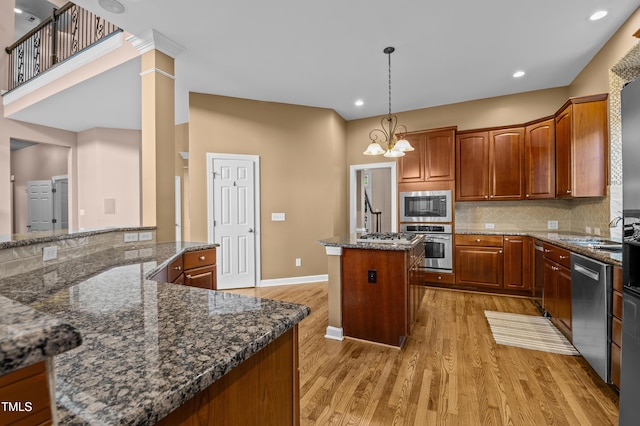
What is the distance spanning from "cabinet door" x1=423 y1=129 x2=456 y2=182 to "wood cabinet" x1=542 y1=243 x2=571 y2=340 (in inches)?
61.5

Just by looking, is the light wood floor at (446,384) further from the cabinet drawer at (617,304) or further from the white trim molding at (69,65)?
the white trim molding at (69,65)

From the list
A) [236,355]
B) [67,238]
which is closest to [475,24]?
[236,355]

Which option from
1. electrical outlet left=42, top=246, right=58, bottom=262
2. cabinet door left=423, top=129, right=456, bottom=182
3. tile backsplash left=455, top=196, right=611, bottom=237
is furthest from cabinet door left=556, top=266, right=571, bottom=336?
electrical outlet left=42, top=246, right=58, bottom=262

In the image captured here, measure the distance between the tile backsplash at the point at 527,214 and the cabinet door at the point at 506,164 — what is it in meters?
0.37

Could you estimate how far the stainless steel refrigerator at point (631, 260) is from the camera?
1.44 metres

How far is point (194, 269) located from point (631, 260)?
2.98 meters

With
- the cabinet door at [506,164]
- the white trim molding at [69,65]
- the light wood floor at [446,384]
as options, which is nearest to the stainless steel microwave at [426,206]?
the cabinet door at [506,164]

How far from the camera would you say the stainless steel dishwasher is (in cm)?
190

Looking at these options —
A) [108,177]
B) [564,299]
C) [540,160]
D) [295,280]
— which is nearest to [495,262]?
[564,299]

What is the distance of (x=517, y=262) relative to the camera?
379 centimetres

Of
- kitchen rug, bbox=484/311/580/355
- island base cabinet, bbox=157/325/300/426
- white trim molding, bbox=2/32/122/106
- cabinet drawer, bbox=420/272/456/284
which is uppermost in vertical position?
white trim molding, bbox=2/32/122/106

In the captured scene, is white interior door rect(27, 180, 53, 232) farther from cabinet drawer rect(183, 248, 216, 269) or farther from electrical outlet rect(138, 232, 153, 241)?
cabinet drawer rect(183, 248, 216, 269)

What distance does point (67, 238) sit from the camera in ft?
6.12

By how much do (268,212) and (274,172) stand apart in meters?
0.66
